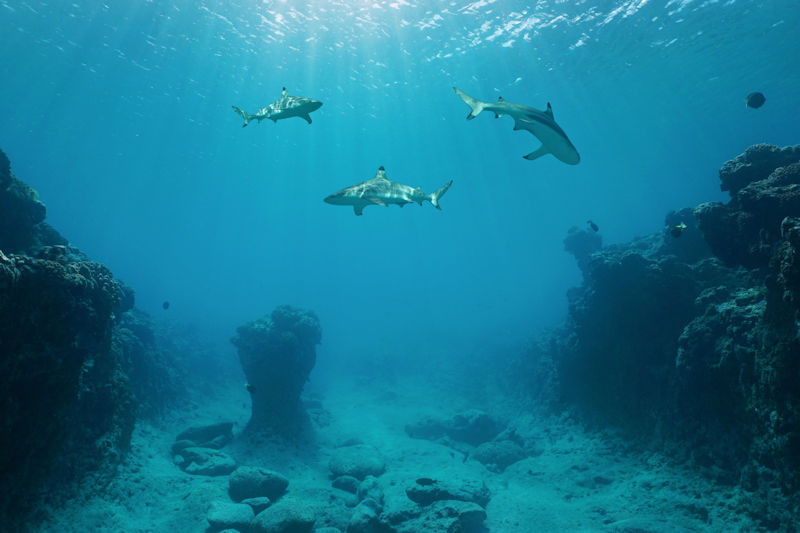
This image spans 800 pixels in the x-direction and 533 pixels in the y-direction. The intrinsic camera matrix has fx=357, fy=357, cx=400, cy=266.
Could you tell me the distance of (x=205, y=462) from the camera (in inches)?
479

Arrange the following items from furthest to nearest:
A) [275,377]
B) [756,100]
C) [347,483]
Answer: [275,377] → [347,483] → [756,100]

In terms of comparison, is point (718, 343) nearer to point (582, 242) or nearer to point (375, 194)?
point (375, 194)

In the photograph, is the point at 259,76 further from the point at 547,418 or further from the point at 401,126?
the point at 547,418

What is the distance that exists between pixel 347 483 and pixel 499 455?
6148mm

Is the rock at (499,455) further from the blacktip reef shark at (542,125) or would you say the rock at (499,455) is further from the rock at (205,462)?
the blacktip reef shark at (542,125)

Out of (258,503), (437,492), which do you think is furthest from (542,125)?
(258,503)

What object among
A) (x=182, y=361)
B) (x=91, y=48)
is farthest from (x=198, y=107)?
(x=182, y=361)

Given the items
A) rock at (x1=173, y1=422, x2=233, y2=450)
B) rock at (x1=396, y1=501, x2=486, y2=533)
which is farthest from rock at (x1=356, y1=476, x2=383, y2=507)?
rock at (x1=173, y1=422, x2=233, y2=450)

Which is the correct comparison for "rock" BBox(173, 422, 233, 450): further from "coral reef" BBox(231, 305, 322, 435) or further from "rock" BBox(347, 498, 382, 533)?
"rock" BBox(347, 498, 382, 533)

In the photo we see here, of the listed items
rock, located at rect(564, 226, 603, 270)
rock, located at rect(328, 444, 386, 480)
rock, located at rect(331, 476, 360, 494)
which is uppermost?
rock, located at rect(564, 226, 603, 270)

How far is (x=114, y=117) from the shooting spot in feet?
133

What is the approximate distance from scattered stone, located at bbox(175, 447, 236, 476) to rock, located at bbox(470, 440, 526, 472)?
941 centimetres

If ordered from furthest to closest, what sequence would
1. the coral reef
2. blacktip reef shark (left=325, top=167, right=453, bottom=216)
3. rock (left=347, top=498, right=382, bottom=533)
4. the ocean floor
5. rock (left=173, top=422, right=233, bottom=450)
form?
the coral reef
rock (left=173, top=422, right=233, bottom=450)
rock (left=347, top=498, right=382, bottom=533)
the ocean floor
blacktip reef shark (left=325, top=167, right=453, bottom=216)

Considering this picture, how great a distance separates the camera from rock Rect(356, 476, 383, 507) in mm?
10834
